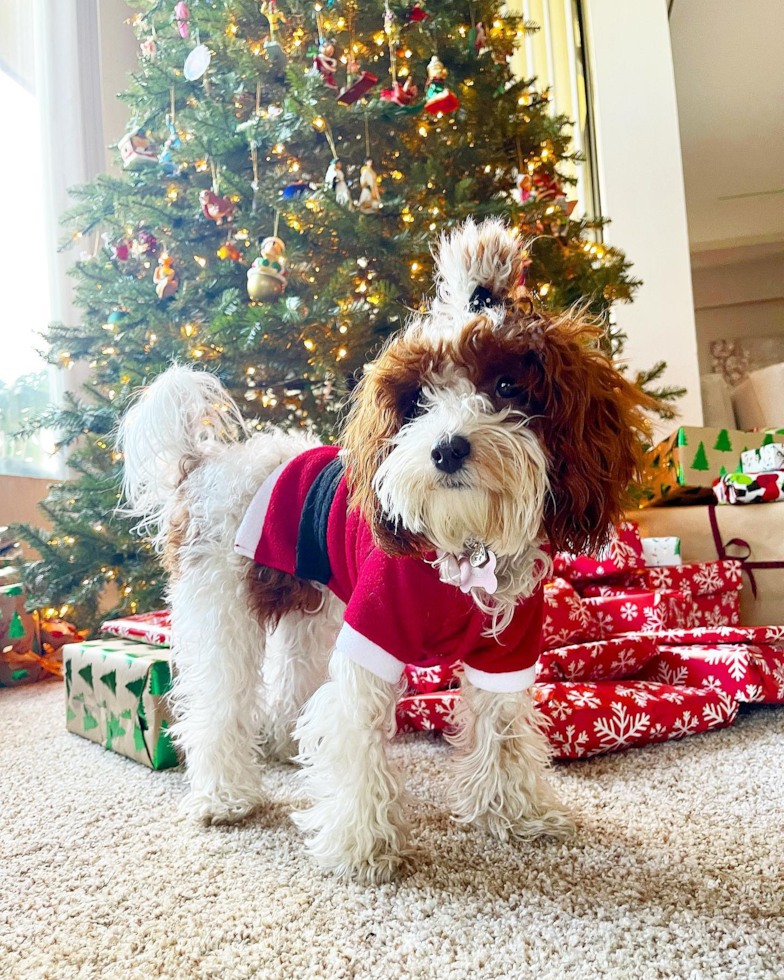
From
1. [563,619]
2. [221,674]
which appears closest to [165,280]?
[221,674]

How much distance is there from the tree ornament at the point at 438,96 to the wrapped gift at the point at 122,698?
1.63 metres

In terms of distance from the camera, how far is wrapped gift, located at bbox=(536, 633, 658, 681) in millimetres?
1750

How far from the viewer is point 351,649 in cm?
110

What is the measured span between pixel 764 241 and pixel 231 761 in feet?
27.3

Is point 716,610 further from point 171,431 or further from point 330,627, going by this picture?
point 171,431

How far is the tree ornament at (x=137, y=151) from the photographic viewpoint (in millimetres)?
2473

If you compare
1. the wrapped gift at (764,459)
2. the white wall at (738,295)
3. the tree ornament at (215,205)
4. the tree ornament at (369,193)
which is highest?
the white wall at (738,295)

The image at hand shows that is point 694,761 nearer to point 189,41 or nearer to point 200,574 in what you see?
point 200,574

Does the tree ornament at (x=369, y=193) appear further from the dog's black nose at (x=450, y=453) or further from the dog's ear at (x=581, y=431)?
the dog's black nose at (x=450, y=453)

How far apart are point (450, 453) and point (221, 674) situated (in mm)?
696

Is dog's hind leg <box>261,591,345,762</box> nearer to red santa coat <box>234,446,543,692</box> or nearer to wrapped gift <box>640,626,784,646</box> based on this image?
red santa coat <box>234,446,543,692</box>

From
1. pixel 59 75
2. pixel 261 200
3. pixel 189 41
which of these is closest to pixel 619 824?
pixel 261 200

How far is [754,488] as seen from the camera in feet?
8.59

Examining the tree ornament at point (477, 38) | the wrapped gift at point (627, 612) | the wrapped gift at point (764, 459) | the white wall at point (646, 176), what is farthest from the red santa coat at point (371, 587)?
the white wall at point (646, 176)
